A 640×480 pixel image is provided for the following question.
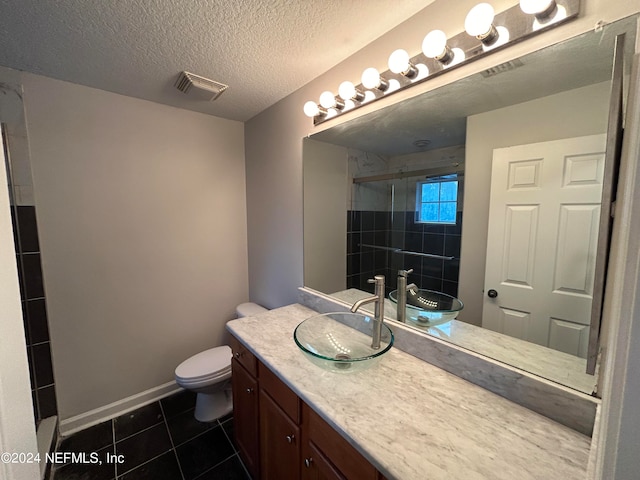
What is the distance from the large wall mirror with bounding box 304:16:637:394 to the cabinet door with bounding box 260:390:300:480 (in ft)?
2.21

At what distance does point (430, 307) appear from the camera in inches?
48.7

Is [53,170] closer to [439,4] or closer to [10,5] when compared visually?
[10,5]

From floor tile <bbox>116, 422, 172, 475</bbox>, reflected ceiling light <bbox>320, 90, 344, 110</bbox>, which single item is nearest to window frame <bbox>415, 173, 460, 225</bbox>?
reflected ceiling light <bbox>320, 90, 344, 110</bbox>

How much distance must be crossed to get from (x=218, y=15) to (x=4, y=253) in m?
1.15

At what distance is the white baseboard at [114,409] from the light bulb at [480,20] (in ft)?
9.23

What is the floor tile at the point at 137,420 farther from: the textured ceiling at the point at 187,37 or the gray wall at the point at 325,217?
the textured ceiling at the point at 187,37

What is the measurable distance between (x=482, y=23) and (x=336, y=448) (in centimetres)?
147

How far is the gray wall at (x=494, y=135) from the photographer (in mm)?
783

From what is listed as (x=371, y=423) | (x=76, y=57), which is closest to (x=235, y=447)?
(x=371, y=423)

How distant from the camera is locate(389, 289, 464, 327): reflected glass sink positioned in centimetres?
115

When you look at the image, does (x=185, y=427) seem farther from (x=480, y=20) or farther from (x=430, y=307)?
(x=480, y=20)

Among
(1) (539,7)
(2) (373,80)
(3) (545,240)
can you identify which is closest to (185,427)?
(3) (545,240)

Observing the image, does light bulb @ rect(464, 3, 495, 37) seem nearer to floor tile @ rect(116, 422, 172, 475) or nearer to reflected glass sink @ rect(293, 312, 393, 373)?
reflected glass sink @ rect(293, 312, 393, 373)

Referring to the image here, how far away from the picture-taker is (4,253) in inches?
18.4
